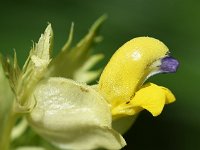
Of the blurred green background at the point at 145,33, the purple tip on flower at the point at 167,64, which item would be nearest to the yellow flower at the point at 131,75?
the purple tip on flower at the point at 167,64

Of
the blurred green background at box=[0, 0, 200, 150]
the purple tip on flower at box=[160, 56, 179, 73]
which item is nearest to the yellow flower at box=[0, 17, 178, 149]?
the purple tip on flower at box=[160, 56, 179, 73]

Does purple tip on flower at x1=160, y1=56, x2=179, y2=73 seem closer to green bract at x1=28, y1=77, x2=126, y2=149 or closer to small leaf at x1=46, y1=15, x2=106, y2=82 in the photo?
green bract at x1=28, y1=77, x2=126, y2=149

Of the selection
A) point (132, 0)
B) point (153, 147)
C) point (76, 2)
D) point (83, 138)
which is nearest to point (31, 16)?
point (76, 2)

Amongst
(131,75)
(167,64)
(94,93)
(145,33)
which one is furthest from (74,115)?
(145,33)

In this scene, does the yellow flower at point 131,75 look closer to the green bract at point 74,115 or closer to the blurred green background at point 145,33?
the green bract at point 74,115

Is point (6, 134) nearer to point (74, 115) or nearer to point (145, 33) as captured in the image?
point (74, 115)
